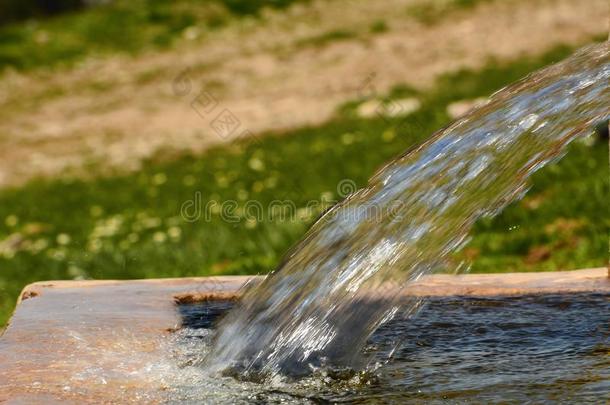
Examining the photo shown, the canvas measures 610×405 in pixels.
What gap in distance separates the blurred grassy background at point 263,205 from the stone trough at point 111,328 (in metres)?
0.51

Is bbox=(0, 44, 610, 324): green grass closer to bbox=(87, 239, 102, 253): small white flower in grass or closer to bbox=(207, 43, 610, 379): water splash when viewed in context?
bbox=(87, 239, 102, 253): small white flower in grass

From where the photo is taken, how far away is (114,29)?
19391mm

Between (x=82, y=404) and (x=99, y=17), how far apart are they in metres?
17.8

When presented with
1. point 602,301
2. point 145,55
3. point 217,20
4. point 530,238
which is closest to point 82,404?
point 602,301

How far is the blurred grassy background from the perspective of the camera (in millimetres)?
6766

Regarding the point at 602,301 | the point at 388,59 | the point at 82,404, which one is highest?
the point at 82,404

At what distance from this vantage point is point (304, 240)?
3906 millimetres

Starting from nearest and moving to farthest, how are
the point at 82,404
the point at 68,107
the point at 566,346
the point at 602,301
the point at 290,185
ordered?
the point at 82,404
the point at 566,346
the point at 602,301
the point at 290,185
the point at 68,107

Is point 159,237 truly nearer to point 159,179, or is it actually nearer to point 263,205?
point 263,205

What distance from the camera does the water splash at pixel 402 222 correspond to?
143 inches

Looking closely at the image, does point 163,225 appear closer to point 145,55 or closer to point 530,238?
point 530,238

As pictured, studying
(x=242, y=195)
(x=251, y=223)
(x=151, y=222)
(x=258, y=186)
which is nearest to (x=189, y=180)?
(x=258, y=186)

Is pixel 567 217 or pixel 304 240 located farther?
pixel 567 217

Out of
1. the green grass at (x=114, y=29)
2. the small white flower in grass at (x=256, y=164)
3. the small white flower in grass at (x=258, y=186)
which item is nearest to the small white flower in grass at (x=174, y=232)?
the small white flower in grass at (x=258, y=186)
